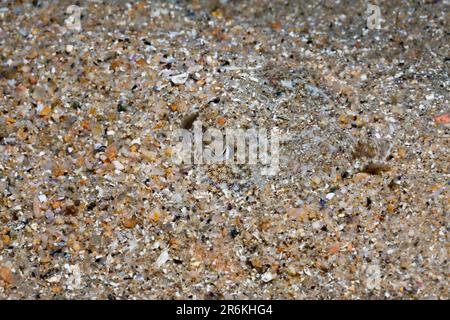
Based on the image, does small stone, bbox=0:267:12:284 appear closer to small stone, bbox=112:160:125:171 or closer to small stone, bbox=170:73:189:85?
small stone, bbox=112:160:125:171

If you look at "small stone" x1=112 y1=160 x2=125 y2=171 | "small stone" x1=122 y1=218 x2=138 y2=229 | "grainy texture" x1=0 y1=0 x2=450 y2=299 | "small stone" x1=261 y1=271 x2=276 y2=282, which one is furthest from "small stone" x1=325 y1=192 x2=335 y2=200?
"small stone" x1=112 y1=160 x2=125 y2=171

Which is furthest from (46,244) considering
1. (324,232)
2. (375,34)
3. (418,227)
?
(375,34)

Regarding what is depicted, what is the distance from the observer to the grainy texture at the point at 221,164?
10.5ft

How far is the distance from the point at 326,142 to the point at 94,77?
150 centimetres

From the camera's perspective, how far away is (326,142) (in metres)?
3.59

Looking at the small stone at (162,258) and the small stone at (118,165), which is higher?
the small stone at (118,165)

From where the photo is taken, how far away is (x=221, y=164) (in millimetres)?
3539

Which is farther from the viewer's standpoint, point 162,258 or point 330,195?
point 330,195

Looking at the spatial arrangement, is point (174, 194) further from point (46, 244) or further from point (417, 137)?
point (417, 137)

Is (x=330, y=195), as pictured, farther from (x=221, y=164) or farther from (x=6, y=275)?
(x=6, y=275)

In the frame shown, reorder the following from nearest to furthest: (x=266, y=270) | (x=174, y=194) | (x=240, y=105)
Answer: (x=266, y=270) < (x=174, y=194) < (x=240, y=105)

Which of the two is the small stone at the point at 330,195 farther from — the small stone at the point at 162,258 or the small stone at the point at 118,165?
the small stone at the point at 118,165

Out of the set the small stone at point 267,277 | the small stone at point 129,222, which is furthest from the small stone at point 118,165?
the small stone at point 267,277

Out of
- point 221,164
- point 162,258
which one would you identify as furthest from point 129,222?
point 221,164
